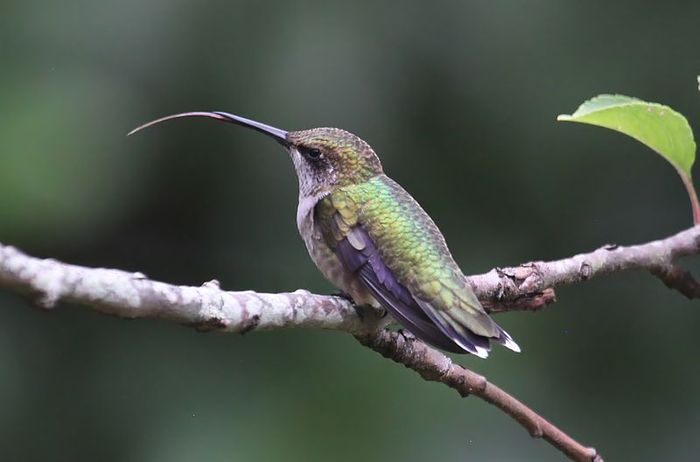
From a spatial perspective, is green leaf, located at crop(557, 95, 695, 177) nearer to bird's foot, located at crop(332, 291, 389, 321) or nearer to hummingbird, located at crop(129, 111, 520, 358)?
hummingbird, located at crop(129, 111, 520, 358)

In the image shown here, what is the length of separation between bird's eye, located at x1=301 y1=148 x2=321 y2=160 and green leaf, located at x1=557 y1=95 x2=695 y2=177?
96 centimetres

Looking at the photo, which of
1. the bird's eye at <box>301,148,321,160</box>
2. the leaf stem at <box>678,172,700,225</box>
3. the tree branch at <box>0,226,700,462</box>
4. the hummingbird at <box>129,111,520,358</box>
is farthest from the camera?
the bird's eye at <box>301,148,321,160</box>

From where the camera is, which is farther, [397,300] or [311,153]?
[311,153]

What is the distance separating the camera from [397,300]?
2764 millimetres

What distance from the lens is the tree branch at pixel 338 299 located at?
1.52m

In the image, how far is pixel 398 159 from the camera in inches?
176

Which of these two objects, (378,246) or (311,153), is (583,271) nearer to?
(378,246)

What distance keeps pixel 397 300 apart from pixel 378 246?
0.90 ft

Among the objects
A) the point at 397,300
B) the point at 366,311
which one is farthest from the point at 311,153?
the point at 366,311

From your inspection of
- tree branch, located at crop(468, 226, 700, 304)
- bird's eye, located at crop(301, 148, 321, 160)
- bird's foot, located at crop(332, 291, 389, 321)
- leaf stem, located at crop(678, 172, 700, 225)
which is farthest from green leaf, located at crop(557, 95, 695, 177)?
bird's eye, located at crop(301, 148, 321, 160)

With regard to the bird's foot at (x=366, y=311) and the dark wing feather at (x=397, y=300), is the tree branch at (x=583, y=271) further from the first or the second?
the bird's foot at (x=366, y=311)

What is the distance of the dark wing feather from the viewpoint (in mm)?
2590

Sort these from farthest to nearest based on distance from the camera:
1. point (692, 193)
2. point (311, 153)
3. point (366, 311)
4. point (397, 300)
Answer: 1. point (311, 153)
2. point (692, 193)
3. point (397, 300)
4. point (366, 311)

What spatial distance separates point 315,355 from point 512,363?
0.81m
